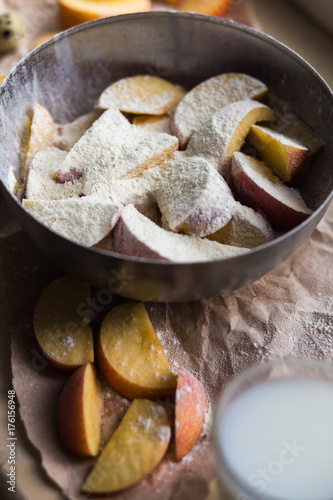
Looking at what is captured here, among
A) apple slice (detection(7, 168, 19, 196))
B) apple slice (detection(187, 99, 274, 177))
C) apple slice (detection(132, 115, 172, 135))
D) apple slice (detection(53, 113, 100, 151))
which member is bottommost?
apple slice (detection(7, 168, 19, 196))

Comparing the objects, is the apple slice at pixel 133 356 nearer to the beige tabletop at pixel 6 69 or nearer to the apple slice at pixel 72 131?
the beige tabletop at pixel 6 69

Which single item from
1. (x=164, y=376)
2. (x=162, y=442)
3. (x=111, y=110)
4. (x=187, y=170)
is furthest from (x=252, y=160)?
(x=162, y=442)

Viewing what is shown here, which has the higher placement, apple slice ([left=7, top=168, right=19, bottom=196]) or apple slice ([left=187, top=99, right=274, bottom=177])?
apple slice ([left=187, top=99, right=274, bottom=177])

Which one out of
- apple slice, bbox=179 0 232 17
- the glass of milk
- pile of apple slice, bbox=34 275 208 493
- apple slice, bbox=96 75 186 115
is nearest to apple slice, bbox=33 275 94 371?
pile of apple slice, bbox=34 275 208 493

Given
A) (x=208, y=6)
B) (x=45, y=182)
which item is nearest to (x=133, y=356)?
(x=45, y=182)

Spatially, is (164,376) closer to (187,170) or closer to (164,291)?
(164,291)

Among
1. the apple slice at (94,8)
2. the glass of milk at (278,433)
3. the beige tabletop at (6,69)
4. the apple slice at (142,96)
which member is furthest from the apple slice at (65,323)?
the apple slice at (94,8)

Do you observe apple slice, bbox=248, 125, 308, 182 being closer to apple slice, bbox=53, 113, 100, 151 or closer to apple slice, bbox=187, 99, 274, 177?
apple slice, bbox=187, 99, 274, 177
